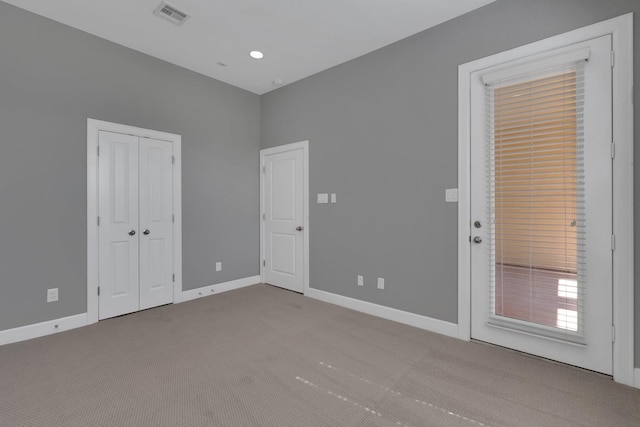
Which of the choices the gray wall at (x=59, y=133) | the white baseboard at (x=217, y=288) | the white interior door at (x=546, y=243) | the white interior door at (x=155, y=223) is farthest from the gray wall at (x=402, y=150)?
the white interior door at (x=155, y=223)

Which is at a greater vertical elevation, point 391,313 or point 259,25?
point 259,25

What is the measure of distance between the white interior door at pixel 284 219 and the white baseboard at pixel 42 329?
238cm

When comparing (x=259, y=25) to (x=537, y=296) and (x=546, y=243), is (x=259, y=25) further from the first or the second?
(x=537, y=296)

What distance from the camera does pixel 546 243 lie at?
7.84ft

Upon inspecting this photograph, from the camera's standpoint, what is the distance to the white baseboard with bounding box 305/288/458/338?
2.88 m

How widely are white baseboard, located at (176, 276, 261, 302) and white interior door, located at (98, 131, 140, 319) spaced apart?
609 millimetres

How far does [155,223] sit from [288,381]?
262cm

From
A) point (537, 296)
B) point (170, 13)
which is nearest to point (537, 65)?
point (537, 296)

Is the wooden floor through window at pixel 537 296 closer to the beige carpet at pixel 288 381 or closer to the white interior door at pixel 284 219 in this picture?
the beige carpet at pixel 288 381

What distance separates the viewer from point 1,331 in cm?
264

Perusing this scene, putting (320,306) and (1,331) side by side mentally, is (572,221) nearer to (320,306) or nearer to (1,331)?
(320,306)

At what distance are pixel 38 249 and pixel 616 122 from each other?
499 centimetres

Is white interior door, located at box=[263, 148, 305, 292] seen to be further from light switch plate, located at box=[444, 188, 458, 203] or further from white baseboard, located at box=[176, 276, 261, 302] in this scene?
light switch plate, located at box=[444, 188, 458, 203]

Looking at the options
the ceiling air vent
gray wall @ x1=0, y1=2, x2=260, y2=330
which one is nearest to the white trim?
the ceiling air vent
